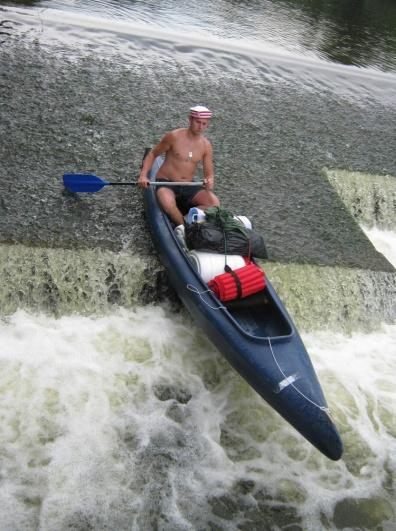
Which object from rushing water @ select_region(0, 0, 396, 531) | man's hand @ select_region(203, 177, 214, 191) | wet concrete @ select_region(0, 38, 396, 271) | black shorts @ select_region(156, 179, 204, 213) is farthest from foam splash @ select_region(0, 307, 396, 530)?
man's hand @ select_region(203, 177, 214, 191)

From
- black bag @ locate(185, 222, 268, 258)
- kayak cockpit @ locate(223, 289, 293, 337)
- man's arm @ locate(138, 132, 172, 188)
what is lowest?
kayak cockpit @ locate(223, 289, 293, 337)

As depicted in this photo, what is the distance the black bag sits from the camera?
5137 mm

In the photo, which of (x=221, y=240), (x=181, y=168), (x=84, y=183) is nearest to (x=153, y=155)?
(x=181, y=168)

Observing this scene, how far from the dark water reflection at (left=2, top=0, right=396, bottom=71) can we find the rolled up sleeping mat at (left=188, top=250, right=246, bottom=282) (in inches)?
332

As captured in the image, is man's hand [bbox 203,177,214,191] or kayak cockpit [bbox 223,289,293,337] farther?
man's hand [bbox 203,177,214,191]

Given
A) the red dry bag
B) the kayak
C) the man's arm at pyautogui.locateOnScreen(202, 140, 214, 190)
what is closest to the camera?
the kayak

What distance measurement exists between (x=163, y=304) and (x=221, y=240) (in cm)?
100

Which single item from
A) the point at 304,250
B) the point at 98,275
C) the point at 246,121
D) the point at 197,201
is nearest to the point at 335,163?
the point at 246,121

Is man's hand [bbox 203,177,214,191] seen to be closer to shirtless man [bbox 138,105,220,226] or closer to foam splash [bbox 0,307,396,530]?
shirtless man [bbox 138,105,220,226]

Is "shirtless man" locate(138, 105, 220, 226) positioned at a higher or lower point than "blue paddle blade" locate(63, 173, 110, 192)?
higher

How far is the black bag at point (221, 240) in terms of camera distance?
16.9 feet

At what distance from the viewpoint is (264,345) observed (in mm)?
4492

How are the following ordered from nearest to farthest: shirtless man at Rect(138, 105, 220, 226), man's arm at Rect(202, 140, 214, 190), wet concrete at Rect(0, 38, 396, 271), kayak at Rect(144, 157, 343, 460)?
kayak at Rect(144, 157, 343, 460)
shirtless man at Rect(138, 105, 220, 226)
man's arm at Rect(202, 140, 214, 190)
wet concrete at Rect(0, 38, 396, 271)

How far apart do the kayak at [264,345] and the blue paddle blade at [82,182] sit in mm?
1066
